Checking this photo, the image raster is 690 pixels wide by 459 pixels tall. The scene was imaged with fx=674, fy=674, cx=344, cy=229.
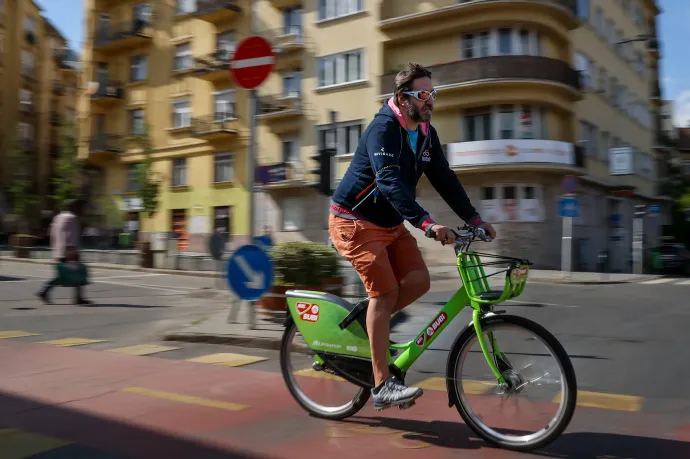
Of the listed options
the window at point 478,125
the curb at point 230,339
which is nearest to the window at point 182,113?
the window at point 478,125

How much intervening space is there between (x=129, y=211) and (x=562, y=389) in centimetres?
3805

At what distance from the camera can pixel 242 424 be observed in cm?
403

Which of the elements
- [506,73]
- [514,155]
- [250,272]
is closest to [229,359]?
[250,272]

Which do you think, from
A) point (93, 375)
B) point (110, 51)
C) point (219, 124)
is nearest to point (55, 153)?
point (110, 51)

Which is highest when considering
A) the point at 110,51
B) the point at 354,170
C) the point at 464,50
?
the point at 110,51

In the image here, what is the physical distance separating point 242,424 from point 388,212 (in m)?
1.54

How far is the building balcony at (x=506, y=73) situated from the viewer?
26.3 meters

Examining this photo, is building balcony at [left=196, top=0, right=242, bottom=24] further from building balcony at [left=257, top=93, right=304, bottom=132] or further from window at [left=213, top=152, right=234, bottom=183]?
window at [left=213, top=152, right=234, bottom=183]

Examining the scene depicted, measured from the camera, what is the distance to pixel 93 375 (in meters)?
5.50

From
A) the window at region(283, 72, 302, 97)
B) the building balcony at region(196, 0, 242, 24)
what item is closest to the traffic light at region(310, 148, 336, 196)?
the window at region(283, 72, 302, 97)

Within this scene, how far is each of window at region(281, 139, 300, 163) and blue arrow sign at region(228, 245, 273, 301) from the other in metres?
25.3

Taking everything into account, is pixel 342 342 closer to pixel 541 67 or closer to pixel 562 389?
pixel 562 389

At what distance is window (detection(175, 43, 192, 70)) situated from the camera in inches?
1436

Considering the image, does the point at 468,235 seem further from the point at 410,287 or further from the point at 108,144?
the point at 108,144
